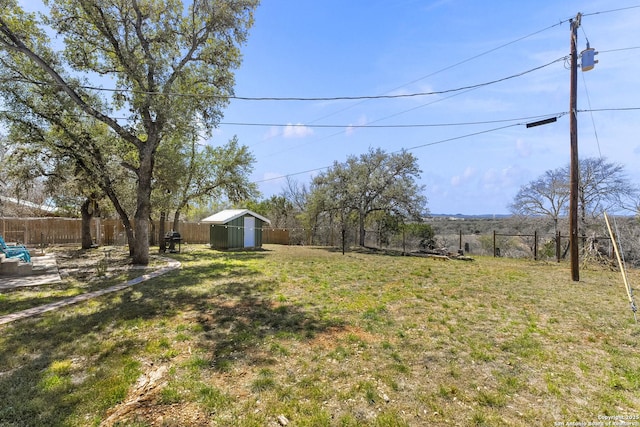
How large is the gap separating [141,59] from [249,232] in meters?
12.7

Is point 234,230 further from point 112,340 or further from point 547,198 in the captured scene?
point 547,198

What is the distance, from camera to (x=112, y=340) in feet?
14.0

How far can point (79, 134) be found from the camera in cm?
1152

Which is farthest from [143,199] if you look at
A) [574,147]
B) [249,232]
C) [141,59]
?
[574,147]

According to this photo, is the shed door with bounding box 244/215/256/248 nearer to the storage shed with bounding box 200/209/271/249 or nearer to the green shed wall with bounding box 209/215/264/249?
the storage shed with bounding box 200/209/271/249

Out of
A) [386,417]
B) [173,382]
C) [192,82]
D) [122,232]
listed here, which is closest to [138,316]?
[173,382]

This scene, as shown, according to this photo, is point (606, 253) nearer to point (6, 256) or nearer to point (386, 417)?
point (386, 417)

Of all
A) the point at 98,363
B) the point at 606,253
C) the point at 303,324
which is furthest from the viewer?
the point at 606,253

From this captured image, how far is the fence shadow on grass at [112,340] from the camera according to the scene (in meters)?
2.84

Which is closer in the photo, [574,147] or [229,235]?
[574,147]

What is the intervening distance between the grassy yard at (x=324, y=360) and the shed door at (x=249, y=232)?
46.6 ft

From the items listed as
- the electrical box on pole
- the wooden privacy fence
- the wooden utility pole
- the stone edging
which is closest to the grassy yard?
the stone edging

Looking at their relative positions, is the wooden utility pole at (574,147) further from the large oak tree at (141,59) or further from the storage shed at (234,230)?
the storage shed at (234,230)

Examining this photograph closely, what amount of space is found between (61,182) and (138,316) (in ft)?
38.1
